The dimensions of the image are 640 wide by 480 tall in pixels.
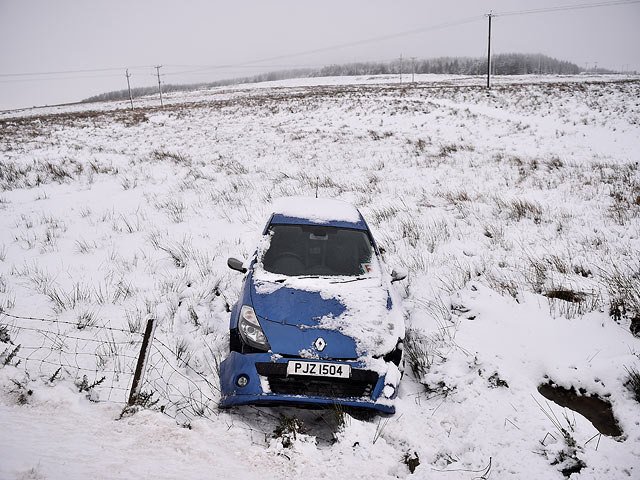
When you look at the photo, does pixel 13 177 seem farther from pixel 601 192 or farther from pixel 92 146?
pixel 601 192

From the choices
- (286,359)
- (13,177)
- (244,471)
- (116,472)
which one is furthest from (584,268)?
(13,177)

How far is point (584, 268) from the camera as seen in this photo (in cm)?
532

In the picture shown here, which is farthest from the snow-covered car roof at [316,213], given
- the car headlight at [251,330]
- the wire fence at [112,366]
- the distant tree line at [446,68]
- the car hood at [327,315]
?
the distant tree line at [446,68]

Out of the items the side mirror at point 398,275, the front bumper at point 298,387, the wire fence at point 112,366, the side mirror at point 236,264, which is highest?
the side mirror at point 236,264

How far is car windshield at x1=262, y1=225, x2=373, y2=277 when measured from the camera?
3.89 meters

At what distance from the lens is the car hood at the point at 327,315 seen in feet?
9.67

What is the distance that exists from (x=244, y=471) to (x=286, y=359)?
79 centimetres

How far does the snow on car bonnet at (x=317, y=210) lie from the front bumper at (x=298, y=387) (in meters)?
1.91

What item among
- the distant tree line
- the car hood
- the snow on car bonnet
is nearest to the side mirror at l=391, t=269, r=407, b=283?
the car hood

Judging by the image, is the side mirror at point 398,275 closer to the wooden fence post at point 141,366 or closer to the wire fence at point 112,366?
the wire fence at point 112,366

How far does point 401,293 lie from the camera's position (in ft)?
17.1

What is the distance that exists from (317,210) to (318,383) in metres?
2.24

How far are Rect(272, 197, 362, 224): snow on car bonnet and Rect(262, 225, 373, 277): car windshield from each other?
0.15 m

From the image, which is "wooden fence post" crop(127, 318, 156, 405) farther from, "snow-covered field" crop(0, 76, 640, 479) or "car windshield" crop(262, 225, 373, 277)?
"car windshield" crop(262, 225, 373, 277)
